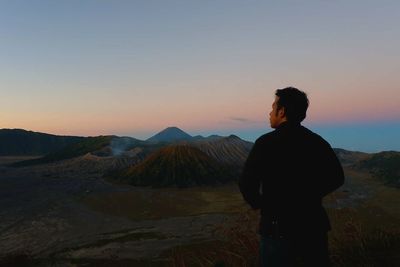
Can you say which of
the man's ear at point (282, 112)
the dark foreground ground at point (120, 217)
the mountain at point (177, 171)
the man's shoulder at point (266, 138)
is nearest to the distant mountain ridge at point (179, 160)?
the mountain at point (177, 171)

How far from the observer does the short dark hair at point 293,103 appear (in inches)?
141

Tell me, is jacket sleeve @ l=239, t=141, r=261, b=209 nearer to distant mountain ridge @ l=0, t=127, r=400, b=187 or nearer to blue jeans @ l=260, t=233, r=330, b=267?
blue jeans @ l=260, t=233, r=330, b=267

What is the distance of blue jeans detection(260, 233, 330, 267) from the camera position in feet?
11.2

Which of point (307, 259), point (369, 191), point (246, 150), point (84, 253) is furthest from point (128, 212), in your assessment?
point (246, 150)

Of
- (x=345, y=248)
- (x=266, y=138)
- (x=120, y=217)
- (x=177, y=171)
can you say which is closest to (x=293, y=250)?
(x=266, y=138)

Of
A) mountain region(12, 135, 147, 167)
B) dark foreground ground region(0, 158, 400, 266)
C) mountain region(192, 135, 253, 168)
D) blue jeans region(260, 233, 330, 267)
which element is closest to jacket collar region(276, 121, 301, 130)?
blue jeans region(260, 233, 330, 267)

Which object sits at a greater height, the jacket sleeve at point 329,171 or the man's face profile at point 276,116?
the man's face profile at point 276,116

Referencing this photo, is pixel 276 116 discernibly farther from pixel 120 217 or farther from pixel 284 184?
pixel 120 217

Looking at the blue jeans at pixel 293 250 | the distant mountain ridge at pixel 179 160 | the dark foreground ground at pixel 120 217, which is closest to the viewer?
the blue jeans at pixel 293 250

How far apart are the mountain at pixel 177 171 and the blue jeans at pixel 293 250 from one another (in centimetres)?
2986

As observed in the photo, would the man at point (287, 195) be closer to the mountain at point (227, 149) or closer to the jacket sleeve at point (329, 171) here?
the jacket sleeve at point (329, 171)

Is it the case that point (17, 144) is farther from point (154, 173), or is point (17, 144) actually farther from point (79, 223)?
point (79, 223)

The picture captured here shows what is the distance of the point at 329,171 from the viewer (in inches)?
144

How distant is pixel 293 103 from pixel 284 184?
631 mm
